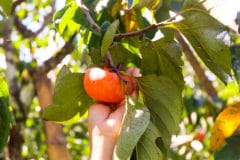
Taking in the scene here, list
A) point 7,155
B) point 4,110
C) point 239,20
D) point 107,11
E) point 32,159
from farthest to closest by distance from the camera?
1. point 32,159
2. point 7,155
3. point 107,11
4. point 4,110
5. point 239,20

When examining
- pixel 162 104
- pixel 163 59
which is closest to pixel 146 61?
pixel 163 59

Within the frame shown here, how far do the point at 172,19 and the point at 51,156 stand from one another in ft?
3.70

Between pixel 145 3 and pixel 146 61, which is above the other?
pixel 145 3

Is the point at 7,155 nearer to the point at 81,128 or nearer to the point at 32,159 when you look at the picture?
the point at 32,159

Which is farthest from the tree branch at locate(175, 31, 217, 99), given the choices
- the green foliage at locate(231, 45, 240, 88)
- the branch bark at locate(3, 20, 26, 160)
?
the green foliage at locate(231, 45, 240, 88)

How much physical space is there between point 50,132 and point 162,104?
3.70 feet

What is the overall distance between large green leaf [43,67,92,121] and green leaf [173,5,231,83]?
0.27m

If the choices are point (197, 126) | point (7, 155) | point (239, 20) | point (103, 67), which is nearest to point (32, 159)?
point (7, 155)

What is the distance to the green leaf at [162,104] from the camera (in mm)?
1213

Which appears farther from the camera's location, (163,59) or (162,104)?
(163,59)

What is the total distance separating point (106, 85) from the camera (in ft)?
3.61

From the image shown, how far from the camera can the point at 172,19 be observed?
1.19 meters

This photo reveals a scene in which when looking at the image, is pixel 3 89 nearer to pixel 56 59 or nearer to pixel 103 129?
pixel 103 129

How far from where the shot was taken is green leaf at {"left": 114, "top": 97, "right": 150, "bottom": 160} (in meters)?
1.00
